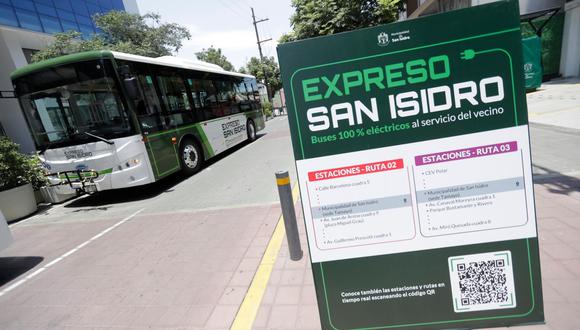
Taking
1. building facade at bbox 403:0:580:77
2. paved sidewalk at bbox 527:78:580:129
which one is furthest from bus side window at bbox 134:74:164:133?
building facade at bbox 403:0:580:77

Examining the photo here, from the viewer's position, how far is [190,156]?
8680mm

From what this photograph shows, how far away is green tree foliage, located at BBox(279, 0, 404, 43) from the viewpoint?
1224 cm

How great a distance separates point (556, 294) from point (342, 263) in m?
1.80

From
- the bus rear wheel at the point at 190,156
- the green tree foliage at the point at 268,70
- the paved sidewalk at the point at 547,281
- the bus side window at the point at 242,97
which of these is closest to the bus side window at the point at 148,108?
the bus rear wheel at the point at 190,156

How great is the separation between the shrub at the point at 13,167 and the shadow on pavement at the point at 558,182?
32.8 ft

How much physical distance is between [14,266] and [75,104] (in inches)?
130

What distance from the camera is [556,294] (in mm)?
2406

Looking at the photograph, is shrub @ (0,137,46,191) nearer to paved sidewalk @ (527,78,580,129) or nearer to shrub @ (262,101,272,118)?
paved sidewalk @ (527,78,580,129)

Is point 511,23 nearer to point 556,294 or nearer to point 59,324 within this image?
point 556,294

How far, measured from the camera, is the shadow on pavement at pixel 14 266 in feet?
14.3

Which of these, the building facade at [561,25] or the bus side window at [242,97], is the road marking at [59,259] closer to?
the bus side window at [242,97]

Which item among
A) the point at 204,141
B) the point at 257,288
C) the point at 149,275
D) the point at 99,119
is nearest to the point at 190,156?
the point at 204,141

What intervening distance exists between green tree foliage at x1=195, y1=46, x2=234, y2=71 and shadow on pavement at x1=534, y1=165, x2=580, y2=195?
3573 centimetres

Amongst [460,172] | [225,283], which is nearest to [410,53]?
[460,172]
